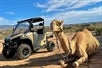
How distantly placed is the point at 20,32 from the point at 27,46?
1.10 meters

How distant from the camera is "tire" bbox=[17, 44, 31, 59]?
14.0m

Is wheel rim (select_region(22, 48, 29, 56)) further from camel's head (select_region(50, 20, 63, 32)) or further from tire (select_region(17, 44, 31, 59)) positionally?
camel's head (select_region(50, 20, 63, 32))

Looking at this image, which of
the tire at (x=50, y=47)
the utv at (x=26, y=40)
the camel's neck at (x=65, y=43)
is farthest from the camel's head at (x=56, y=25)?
the tire at (x=50, y=47)

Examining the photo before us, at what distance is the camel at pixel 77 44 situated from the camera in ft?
A: 30.6

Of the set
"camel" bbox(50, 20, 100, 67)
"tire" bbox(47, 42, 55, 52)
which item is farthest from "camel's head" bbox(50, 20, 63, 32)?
"tire" bbox(47, 42, 55, 52)

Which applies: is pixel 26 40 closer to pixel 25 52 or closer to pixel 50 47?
pixel 25 52

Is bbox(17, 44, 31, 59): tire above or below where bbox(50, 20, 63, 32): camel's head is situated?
below

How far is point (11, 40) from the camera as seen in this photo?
1447 cm

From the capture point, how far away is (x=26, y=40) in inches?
579

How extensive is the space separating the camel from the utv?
161 inches

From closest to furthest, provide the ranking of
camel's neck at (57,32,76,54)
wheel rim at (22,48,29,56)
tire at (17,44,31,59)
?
camel's neck at (57,32,76,54) → tire at (17,44,31,59) → wheel rim at (22,48,29,56)

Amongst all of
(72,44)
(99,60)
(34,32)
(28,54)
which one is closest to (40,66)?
(72,44)

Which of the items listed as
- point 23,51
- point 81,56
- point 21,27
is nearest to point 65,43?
point 81,56

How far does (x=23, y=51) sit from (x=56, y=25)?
521cm
